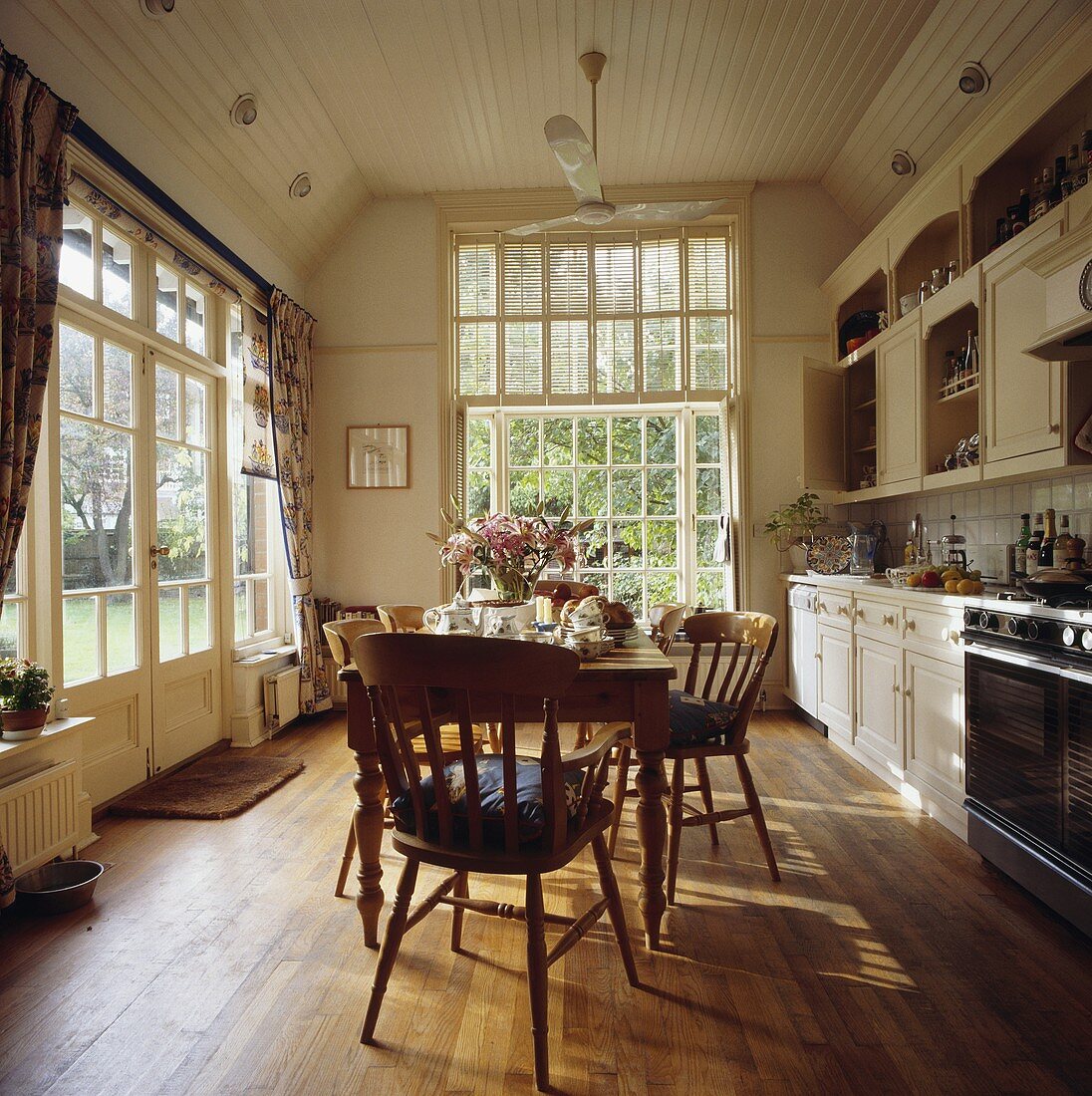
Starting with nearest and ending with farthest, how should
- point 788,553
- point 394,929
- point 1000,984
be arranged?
point 394,929 → point 1000,984 → point 788,553

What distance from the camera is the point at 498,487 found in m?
5.34

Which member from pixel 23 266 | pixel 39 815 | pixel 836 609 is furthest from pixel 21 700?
pixel 836 609

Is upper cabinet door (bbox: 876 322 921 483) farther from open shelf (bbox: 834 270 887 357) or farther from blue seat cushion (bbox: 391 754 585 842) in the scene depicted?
blue seat cushion (bbox: 391 754 585 842)

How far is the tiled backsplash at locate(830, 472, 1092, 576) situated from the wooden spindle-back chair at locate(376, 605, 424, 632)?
2792mm

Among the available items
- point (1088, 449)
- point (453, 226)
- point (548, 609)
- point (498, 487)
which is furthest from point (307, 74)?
point (1088, 449)

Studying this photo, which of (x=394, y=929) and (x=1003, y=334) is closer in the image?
(x=394, y=929)

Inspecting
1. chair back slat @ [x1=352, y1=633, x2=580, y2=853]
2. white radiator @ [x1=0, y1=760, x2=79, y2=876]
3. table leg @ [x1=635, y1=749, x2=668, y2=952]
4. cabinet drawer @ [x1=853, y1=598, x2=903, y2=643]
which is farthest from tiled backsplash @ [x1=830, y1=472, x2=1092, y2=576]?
white radiator @ [x1=0, y1=760, x2=79, y2=876]

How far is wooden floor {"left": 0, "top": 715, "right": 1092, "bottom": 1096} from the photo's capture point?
1.62 meters

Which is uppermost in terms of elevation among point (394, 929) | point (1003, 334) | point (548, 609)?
point (1003, 334)

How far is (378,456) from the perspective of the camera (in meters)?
5.25

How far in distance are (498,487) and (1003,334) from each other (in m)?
3.23

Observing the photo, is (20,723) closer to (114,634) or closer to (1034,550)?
(114,634)

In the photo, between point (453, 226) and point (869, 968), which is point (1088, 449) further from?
point (453, 226)

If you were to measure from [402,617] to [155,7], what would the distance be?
264 centimetres
